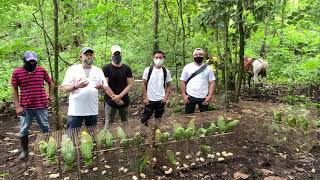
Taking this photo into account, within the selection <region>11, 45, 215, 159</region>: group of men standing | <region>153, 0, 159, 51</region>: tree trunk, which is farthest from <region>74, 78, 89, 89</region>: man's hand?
<region>153, 0, 159, 51</region>: tree trunk

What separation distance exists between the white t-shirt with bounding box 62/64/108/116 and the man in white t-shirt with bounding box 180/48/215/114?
6.27 ft

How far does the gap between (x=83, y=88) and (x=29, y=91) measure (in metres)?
0.95

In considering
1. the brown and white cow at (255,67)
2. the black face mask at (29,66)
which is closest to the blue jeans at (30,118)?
the black face mask at (29,66)

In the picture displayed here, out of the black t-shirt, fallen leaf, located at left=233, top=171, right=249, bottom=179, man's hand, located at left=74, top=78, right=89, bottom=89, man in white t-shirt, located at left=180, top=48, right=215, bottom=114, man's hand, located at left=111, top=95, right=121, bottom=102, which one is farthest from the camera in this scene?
man in white t-shirt, located at left=180, top=48, right=215, bottom=114

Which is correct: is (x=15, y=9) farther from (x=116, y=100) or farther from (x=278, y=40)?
(x=278, y=40)

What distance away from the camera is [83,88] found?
5379mm

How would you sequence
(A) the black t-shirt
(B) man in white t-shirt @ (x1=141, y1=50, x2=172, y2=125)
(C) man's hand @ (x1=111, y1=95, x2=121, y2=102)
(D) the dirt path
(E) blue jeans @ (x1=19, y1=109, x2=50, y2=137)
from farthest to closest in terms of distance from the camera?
1. (B) man in white t-shirt @ (x1=141, y1=50, x2=172, y2=125)
2. (A) the black t-shirt
3. (C) man's hand @ (x1=111, y1=95, x2=121, y2=102)
4. (E) blue jeans @ (x1=19, y1=109, x2=50, y2=137)
5. (D) the dirt path

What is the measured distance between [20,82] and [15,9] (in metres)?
4.47

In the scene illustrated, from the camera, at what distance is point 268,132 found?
6.49 meters

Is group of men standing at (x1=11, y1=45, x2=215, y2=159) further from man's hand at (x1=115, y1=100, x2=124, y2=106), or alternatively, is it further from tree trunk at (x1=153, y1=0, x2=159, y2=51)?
tree trunk at (x1=153, y1=0, x2=159, y2=51)

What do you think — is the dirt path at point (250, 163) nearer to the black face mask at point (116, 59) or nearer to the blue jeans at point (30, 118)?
the blue jeans at point (30, 118)

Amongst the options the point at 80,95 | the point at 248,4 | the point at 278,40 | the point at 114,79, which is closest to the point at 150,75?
the point at 114,79

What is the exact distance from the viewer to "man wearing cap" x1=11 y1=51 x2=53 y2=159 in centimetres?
557

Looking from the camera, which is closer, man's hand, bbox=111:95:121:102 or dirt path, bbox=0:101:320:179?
dirt path, bbox=0:101:320:179
